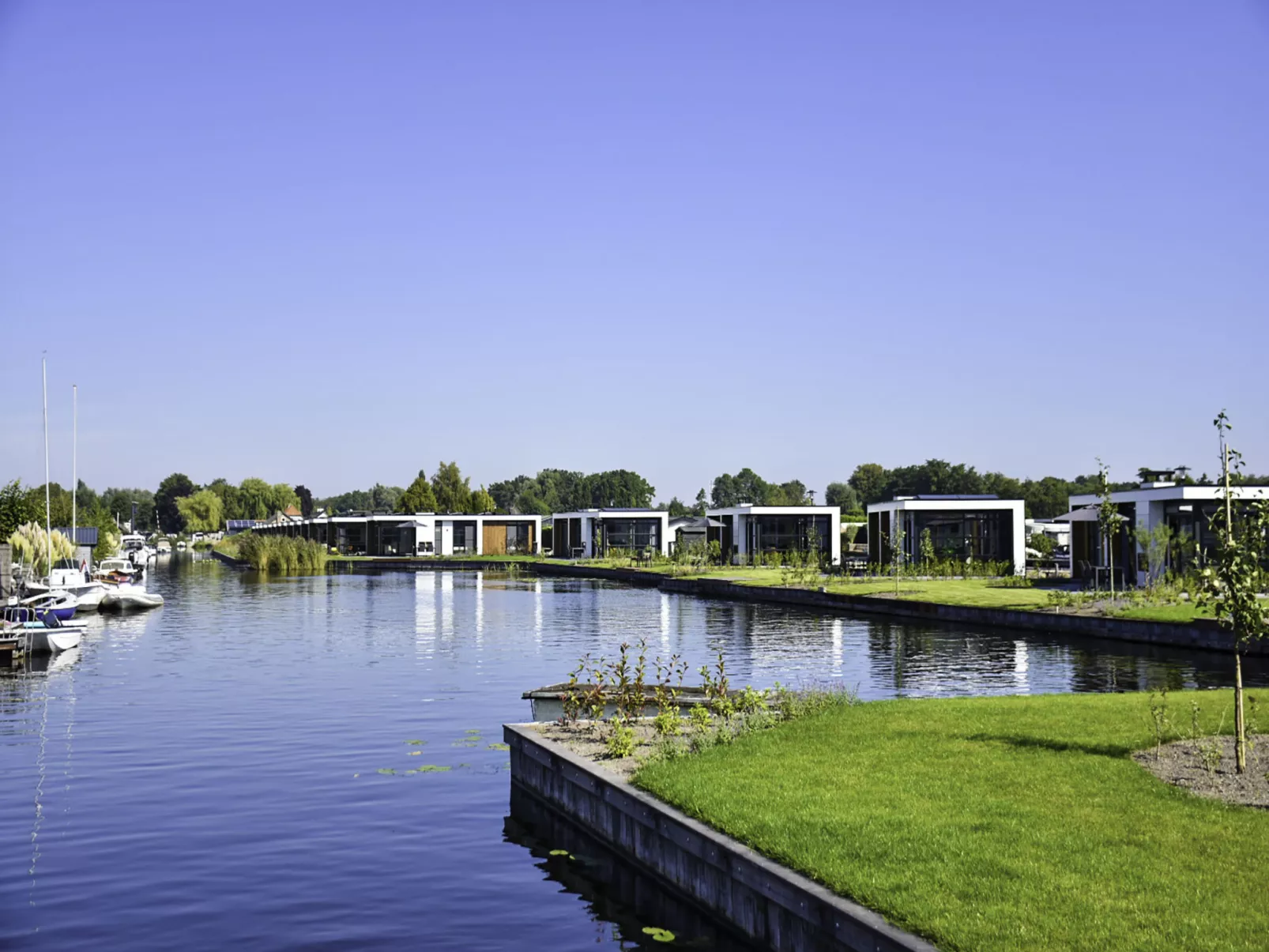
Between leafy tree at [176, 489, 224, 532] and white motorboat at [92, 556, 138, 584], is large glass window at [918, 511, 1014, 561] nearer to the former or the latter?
white motorboat at [92, 556, 138, 584]

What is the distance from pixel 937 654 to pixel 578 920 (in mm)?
23197

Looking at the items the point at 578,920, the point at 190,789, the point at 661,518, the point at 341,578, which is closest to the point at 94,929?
the point at 578,920

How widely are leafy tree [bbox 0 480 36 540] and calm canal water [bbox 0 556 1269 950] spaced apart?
16.2 metres

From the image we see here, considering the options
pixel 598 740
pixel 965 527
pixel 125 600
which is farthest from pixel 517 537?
pixel 598 740

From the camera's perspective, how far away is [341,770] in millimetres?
19219

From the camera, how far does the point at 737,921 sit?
10.8 metres

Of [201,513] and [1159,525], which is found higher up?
[201,513]

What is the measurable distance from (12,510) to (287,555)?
3830 centimetres

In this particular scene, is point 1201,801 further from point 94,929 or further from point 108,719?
point 108,719

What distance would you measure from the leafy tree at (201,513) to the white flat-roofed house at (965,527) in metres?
149

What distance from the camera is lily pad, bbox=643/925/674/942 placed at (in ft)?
37.6

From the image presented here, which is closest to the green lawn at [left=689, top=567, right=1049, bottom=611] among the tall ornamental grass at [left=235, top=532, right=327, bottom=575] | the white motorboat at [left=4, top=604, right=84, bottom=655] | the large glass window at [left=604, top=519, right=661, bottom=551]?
the white motorboat at [left=4, top=604, right=84, bottom=655]

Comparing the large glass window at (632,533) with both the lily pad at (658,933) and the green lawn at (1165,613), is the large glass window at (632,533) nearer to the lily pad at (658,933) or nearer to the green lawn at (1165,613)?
the green lawn at (1165,613)

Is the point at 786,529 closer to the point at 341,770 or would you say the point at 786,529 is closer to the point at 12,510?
the point at 12,510
